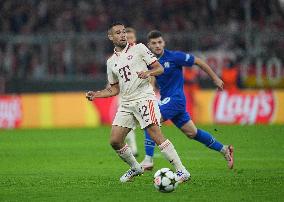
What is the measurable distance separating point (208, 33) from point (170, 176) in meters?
17.6

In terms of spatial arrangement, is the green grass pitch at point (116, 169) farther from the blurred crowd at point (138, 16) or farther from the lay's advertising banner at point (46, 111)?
the blurred crowd at point (138, 16)

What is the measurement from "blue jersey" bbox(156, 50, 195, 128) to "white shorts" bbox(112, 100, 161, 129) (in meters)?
1.90

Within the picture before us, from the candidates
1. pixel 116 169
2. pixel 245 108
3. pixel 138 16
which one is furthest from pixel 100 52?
pixel 116 169

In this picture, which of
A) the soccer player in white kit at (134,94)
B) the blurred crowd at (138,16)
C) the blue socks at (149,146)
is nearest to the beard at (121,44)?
the soccer player in white kit at (134,94)

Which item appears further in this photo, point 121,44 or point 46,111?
point 46,111

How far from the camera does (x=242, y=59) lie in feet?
87.5

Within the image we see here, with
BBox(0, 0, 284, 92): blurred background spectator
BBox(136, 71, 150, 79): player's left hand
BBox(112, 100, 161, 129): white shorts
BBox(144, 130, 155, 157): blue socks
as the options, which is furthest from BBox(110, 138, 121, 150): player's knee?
BBox(0, 0, 284, 92): blurred background spectator

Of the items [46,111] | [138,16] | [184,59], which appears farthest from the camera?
[138,16]

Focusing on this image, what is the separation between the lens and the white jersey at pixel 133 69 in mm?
10797

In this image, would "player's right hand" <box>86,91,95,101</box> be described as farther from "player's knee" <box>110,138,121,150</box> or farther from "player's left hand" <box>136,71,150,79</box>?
"player's left hand" <box>136,71,150,79</box>

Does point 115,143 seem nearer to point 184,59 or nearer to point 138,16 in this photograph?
point 184,59

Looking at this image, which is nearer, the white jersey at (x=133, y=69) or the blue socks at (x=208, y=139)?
the white jersey at (x=133, y=69)

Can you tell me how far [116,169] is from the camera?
13.3 meters

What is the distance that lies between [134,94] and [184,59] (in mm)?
2001
